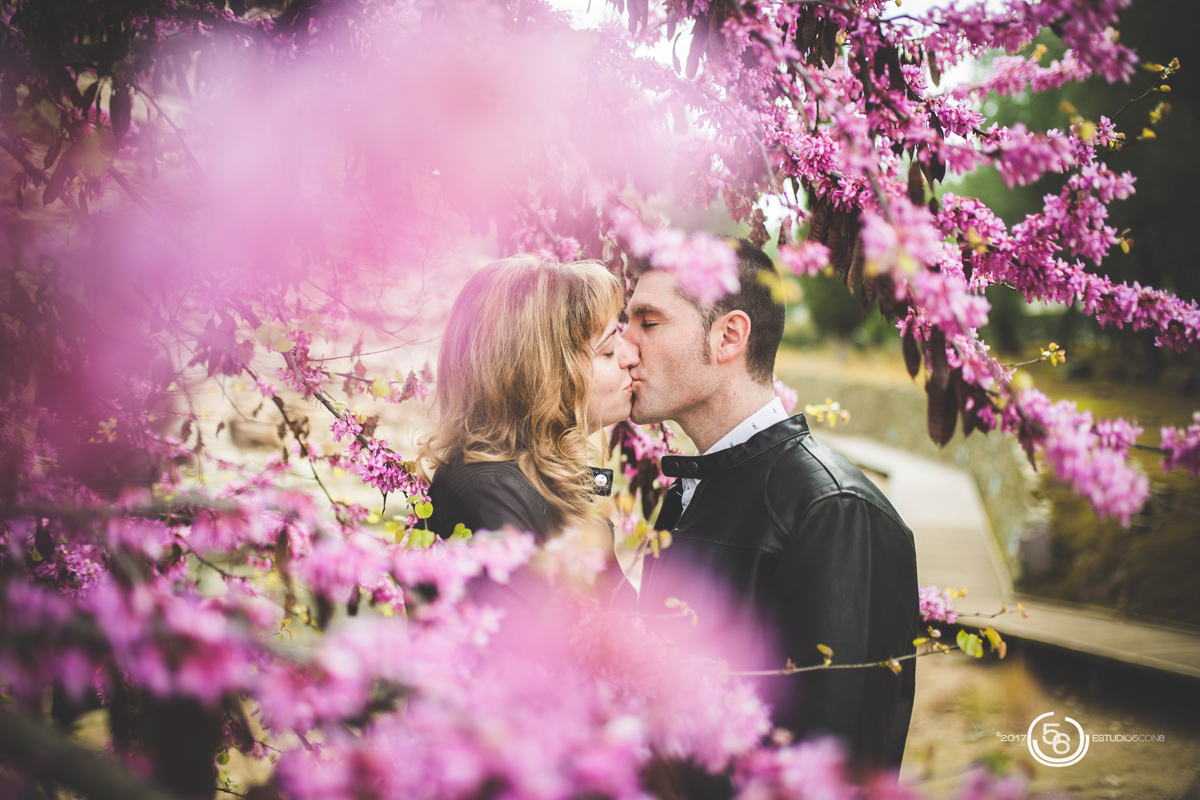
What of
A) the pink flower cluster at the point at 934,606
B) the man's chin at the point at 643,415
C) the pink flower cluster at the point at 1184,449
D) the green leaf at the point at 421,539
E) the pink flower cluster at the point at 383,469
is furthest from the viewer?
the pink flower cluster at the point at 934,606

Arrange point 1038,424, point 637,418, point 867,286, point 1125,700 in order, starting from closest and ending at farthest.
A: point 1038,424 → point 867,286 → point 637,418 → point 1125,700

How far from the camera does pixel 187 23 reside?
9.14 ft

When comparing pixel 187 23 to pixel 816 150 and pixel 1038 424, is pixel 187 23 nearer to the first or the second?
pixel 816 150

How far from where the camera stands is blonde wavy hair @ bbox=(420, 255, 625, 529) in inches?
84.0

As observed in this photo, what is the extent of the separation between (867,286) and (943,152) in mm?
363

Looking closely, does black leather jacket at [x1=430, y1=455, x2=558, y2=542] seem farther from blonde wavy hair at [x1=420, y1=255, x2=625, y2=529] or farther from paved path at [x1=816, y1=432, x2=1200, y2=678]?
paved path at [x1=816, y1=432, x2=1200, y2=678]

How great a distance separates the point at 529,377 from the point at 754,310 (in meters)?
0.93

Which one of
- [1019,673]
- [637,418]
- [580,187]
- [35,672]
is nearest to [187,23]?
[580,187]

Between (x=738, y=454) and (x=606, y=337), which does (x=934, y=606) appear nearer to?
(x=738, y=454)

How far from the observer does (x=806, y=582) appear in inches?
75.7

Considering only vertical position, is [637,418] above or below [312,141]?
below

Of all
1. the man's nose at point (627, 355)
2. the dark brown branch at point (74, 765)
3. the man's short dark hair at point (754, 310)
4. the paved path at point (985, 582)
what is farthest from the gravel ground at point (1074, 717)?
the dark brown branch at point (74, 765)

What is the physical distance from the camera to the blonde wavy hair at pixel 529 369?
7.00 ft

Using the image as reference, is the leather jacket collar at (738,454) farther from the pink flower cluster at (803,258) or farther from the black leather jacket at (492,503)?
the pink flower cluster at (803,258)
